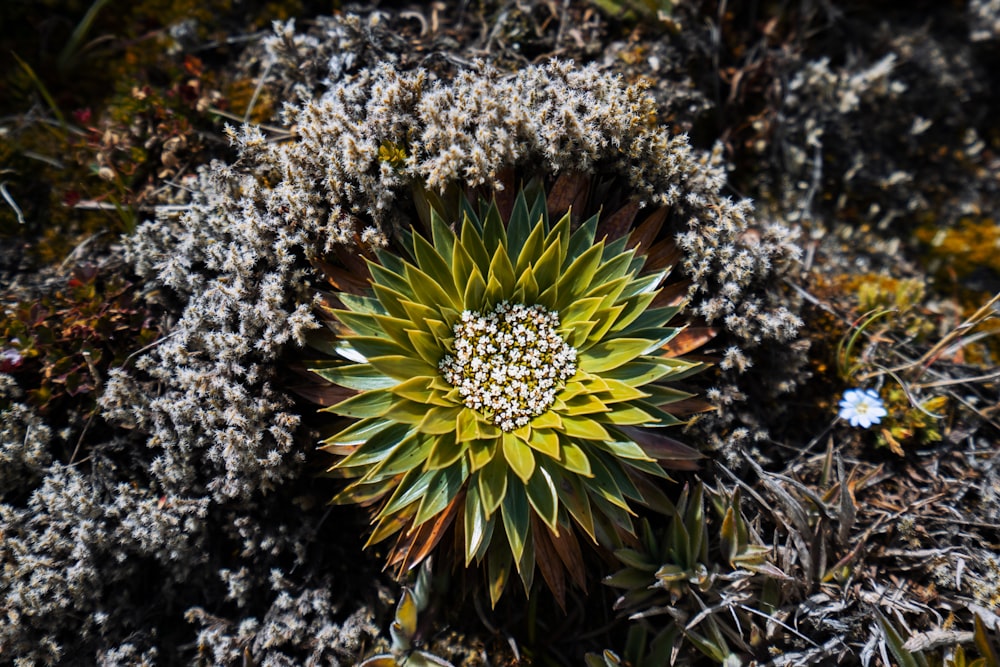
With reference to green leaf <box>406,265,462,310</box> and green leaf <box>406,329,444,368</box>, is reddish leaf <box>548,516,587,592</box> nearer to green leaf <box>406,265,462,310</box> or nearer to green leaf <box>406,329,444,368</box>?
green leaf <box>406,329,444,368</box>

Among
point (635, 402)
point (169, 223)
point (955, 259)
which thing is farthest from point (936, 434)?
point (169, 223)

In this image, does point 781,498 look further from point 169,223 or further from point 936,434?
point 169,223

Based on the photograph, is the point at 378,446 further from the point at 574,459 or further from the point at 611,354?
the point at 611,354

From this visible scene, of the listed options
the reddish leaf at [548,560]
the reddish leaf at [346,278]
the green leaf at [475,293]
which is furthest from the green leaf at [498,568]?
the reddish leaf at [346,278]

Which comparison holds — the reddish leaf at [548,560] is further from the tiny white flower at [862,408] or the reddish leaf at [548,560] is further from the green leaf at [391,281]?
the tiny white flower at [862,408]

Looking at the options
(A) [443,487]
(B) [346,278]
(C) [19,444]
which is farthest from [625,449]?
(C) [19,444]
